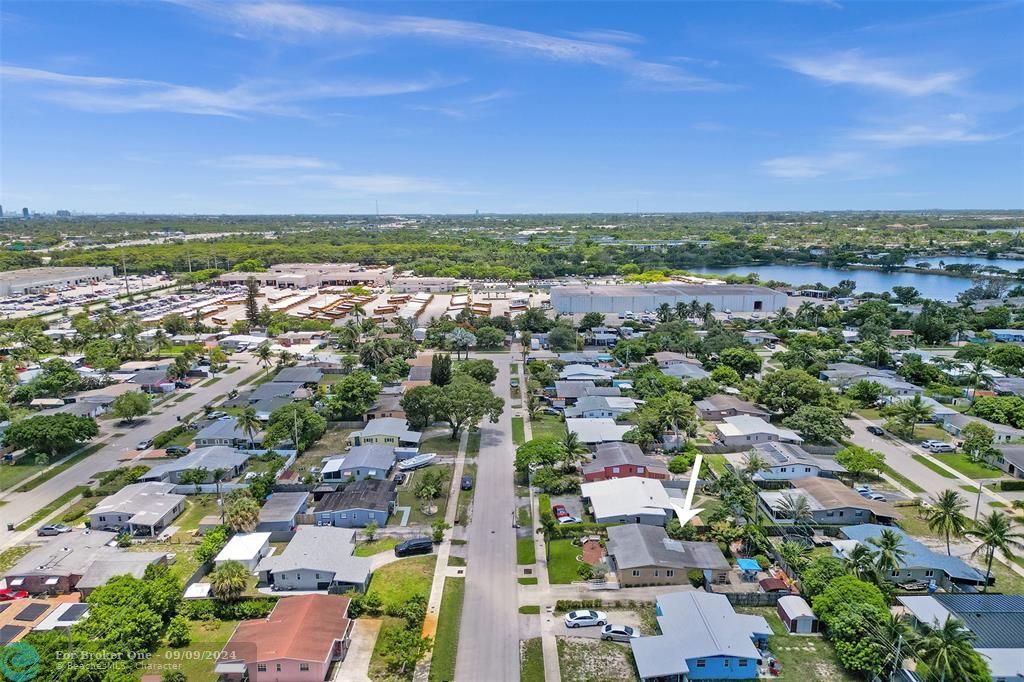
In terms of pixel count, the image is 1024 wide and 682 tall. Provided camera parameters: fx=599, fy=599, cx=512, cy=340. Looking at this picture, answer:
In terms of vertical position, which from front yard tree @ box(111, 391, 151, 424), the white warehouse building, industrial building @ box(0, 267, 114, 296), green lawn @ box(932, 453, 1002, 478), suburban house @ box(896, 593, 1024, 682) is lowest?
green lawn @ box(932, 453, 1002, 478)

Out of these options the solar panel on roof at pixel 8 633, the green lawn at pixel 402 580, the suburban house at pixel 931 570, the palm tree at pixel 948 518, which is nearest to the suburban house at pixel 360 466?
the green lawn at pixel 402 580

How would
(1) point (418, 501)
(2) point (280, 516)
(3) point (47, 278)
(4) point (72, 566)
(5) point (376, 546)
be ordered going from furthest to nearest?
(3) point (47, 278)
(1) point (418, 501)
(2) point (280, 516)
(5) point (376, 546)
(4) point (72, 566)

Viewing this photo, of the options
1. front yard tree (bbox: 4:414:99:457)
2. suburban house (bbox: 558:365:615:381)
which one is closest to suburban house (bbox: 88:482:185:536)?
front yard tree (bbox: 4:414:99:457)

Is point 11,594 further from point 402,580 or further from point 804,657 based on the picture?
point 804,657

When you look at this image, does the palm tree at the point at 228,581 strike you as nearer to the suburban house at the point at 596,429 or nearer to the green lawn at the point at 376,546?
the green lawn at the point at 376,546

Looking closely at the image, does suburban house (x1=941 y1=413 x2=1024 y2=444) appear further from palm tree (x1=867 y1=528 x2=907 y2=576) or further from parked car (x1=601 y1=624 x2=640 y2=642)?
parked car (x1=601 y1=624 x2=640 y2=642)

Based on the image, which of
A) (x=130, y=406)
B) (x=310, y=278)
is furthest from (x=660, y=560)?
(x=310, y=278)
